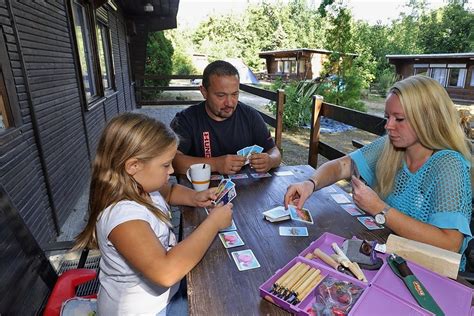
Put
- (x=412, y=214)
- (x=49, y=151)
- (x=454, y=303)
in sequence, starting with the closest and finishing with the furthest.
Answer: (x=454, y=303), (x=412, y=214), (x=49, y=151)

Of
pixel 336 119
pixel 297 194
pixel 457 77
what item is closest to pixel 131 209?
pixel 297 194

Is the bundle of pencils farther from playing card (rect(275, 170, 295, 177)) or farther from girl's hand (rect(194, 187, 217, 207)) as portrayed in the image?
playing card (rect(275, 170, 295, 177))

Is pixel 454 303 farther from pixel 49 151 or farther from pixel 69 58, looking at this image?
pixel 69 58

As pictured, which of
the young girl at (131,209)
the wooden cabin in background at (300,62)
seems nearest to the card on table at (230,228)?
the young girl at (131,209)

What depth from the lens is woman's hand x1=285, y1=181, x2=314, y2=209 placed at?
5.08 feet

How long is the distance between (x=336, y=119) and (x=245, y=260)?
2499mm

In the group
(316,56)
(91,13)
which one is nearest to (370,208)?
(91,13)

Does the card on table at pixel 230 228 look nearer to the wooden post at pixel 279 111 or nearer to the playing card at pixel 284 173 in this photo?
the playing card at pixel 284 173

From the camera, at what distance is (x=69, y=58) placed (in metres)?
4.00

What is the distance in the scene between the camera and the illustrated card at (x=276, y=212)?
4.77 ft

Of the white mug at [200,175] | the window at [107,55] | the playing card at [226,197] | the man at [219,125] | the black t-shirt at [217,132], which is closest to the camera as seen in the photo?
the playing card at [226,197]

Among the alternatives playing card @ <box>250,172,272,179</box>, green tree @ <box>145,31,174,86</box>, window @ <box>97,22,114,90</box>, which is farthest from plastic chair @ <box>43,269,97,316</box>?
green tree @ <box>145,31,174,86</box>

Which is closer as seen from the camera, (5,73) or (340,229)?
(340,229)

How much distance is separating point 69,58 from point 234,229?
3.79 m
